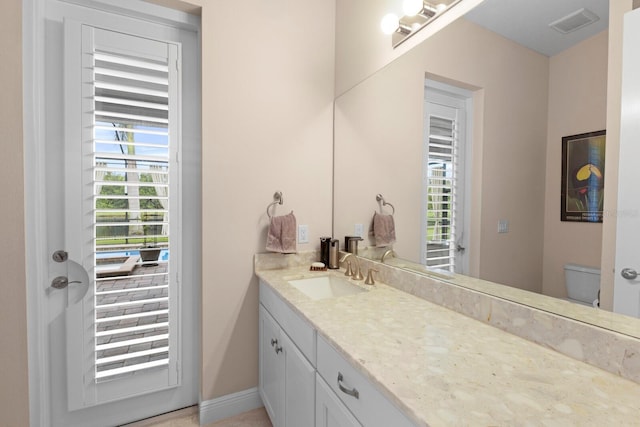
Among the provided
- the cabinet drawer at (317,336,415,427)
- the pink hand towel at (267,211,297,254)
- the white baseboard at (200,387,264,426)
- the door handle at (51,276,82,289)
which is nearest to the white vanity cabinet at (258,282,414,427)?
the cabinet drawer at (317,336,415,427)

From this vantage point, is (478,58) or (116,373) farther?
(116,373)

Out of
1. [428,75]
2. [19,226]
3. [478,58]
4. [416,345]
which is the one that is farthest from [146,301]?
[478,58]

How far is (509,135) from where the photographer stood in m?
1.03

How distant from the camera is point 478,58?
44.4 inches

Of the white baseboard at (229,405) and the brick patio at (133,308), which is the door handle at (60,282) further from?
the white baseboard at (229,405)

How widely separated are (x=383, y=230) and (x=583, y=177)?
3.10ft

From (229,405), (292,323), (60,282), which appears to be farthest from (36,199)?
(229,405)

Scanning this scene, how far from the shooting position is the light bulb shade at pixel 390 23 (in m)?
1.51

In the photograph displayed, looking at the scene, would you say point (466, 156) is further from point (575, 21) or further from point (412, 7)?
point (412, 7)

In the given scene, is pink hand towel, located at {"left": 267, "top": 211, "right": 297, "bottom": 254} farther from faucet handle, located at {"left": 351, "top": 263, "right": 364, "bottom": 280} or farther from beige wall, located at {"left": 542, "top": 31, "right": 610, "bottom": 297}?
beige wall, located at {"left": 542, "top": 31, "right": 610, "bottom": 297}

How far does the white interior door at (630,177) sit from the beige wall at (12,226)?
214 cm

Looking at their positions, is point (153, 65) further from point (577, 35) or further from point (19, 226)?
point (577, 35)

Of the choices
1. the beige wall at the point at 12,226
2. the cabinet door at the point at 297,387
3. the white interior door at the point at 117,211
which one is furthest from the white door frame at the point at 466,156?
the beige wall at the point at 12,226

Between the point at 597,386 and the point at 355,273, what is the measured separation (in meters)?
1.10
